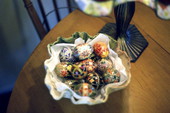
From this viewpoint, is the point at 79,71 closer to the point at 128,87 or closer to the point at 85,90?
the point at 85,90

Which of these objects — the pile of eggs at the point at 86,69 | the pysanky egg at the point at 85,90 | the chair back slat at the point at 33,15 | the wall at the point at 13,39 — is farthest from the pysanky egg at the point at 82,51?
the wall at the point at 13,39

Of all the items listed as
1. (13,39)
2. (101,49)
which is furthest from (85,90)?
(13,39)

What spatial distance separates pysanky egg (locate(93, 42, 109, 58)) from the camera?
60cm

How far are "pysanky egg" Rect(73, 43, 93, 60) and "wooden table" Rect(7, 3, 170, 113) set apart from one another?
163mm

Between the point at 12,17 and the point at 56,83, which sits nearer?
the point at 56,83

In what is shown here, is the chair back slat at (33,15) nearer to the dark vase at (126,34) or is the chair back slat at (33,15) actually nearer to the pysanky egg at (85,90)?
the dark vase at (126,34)

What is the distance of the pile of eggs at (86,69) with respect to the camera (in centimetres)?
55

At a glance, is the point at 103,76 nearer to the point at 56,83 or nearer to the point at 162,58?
the point at 56,83

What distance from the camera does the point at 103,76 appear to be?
1.90 feet

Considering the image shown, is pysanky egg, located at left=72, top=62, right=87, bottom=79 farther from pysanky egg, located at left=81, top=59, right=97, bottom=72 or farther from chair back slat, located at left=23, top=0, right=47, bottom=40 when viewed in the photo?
chair back slat, located at left=23, top=0, right=47, bottom=40

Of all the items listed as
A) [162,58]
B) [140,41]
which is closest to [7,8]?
[140,41]

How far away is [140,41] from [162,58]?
12 cm

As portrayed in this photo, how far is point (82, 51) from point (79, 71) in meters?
0.08

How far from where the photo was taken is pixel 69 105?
614 millimetres
